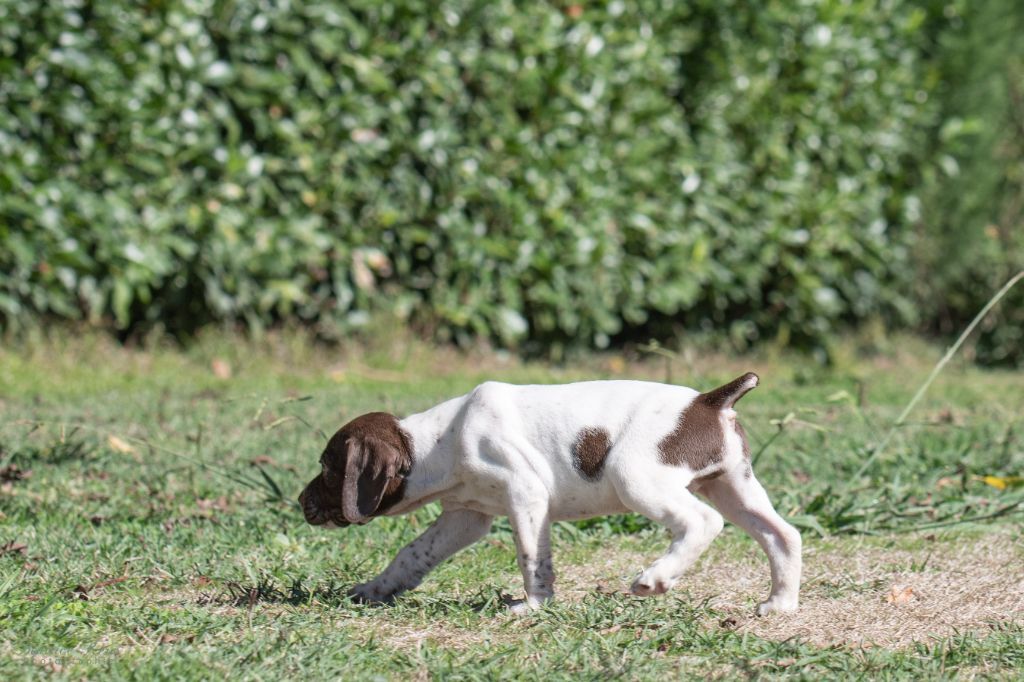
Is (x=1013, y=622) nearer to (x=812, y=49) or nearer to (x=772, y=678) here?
(x=772, y=678)

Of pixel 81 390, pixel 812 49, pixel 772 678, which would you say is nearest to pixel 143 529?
pixel 772 678

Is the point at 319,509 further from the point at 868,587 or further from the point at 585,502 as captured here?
the point at 868,587

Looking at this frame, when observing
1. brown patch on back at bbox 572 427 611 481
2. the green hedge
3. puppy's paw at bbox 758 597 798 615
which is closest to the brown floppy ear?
brown patch on back at bbox 572 427 611 481

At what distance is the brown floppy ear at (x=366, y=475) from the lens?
333cm

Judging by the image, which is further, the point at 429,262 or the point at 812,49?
the point at 812,49

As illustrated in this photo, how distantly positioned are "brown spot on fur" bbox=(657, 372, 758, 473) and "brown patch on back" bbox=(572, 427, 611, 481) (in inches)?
5.3

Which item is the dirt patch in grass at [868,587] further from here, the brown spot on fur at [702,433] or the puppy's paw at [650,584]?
the brown spot on fur at [702,433]

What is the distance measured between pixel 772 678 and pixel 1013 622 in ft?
2.84

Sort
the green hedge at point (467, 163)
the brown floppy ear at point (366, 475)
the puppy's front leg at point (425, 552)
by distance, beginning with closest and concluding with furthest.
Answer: the brown floppy ear at point (366, 475) → the puppy's front leg at point (425, 552) → the green hedge at point (467, 163)

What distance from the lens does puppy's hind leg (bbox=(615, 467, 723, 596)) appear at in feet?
10.2

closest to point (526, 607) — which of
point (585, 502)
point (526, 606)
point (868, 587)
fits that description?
point (526, 606)

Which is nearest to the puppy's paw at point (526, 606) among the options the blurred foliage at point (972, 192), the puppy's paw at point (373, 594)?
the puppy's paw at point (373, 594)

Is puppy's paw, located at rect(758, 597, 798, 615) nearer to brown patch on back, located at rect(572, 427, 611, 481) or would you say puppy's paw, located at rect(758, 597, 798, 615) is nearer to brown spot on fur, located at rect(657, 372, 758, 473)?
brown spot on fur, located at rect(657, 372, 758, 473)

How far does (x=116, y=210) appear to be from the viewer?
7391 millimetres
